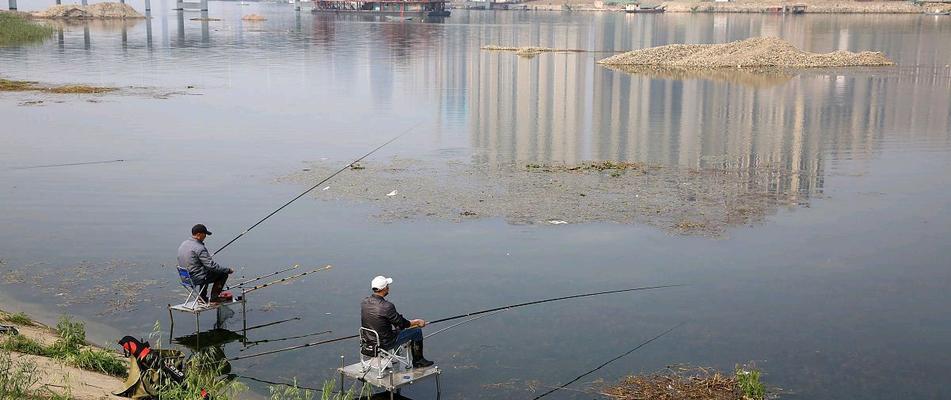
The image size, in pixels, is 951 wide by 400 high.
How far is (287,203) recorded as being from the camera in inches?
773

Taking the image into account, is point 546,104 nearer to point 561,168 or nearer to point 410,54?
point 561,168

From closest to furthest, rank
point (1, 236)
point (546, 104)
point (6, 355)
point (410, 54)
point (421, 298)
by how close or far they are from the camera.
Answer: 1. point (6, 355)
2. point (421, 298)
3. point (1, 236)
4. point (546, 104)
5. point (410, 54)

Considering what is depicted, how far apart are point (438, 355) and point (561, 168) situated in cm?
1162

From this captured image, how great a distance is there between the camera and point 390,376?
34.0 feet

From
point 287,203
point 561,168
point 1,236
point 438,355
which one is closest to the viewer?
point 438,355

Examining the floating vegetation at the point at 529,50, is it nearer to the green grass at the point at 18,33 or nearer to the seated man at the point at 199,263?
the green grass at the point at 18,33

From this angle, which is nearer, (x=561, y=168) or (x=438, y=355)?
(x=438, y=355)

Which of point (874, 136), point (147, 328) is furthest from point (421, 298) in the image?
point (874, 136)

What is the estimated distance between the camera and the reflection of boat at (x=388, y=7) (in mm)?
150375

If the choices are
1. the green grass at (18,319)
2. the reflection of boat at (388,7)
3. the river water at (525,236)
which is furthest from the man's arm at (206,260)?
the reflection of boat at (388,7)

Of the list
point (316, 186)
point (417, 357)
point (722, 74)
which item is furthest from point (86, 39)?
point (417, 357)

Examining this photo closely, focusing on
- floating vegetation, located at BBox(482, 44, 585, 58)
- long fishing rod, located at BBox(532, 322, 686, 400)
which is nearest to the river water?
long fishing rod, located at BBox(532, 322, 686, 400)

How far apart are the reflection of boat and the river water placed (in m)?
114

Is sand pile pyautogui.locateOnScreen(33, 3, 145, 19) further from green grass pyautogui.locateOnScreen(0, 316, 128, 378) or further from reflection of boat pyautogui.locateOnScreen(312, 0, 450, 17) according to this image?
green grass pyautogui.locateOnScreen(0, 316, 128, 378)
